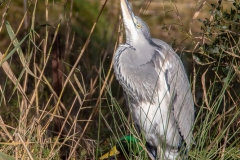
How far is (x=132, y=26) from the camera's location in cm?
340

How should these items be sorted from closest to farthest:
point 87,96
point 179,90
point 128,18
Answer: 1. point 128,18
2. point 179,90
3. point 87,96

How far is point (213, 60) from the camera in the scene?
3.59 m

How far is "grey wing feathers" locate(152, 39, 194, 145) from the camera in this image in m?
3.49

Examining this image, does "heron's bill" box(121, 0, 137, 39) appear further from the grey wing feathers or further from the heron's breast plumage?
the grey wing feathers

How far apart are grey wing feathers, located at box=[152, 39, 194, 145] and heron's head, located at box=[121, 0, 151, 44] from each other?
0.56 ft

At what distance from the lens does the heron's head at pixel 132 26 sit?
332 cm

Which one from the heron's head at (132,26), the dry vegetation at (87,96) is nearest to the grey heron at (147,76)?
the heron's head at (132,26)

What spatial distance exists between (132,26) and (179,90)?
50 cm

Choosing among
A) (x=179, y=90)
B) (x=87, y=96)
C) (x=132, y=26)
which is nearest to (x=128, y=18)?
(x=132, y=26)

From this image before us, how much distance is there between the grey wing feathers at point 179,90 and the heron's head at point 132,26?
0.17m

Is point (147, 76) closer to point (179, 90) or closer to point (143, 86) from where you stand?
point (143, 86)

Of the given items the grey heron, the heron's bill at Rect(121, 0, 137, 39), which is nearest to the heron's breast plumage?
the grey heron

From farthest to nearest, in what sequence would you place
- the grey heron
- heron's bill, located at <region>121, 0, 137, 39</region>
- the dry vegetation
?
1. the grey heron
2. heron's bill, located at <region>121, 0, 137, 39</region>
3. the dry vegetation

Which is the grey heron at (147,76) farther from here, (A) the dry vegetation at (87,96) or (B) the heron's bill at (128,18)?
(A) the dry vegetation at (87,96)
